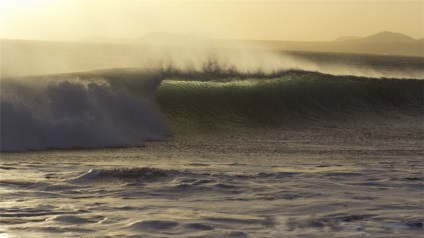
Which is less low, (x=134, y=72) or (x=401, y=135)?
(x=134, y=72)

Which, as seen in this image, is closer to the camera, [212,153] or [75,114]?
[212,153]

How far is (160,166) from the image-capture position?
11.0 metres

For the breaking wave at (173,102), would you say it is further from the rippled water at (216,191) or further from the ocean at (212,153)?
the rippled water at (216,191)

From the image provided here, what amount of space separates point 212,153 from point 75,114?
327 centimetres

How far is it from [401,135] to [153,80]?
6224mm

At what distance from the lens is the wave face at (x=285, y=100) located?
1797 centimetres

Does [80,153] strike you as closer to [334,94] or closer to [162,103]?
[162,103]

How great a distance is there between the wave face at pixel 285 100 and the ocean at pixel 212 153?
0.06 m

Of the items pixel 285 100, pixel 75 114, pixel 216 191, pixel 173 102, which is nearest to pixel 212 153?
pixel 75 114

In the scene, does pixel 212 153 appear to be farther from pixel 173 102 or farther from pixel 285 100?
pixel 285 100

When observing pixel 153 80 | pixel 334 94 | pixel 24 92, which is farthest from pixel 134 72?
pixel 334 94

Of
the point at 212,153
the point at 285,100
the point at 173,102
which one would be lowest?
the point at 212,153

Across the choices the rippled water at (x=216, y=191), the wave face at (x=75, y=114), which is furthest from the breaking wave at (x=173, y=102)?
the rippled water at (x=216, y=191)

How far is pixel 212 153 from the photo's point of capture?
12719 mm
